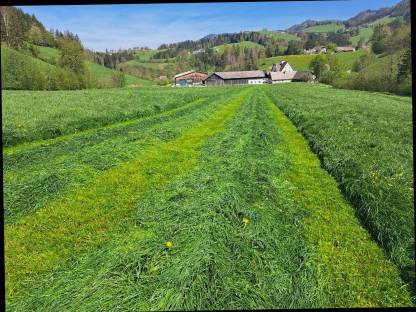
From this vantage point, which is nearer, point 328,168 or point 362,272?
point 362,272

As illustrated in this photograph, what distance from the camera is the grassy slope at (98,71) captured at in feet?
133

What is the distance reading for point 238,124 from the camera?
1603 centimetres

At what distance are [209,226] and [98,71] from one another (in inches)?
1923

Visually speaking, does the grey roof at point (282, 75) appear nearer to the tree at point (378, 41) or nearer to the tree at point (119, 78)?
the tree at point (378, 41)

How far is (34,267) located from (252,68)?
41.1 meters

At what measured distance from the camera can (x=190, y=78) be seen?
3828 centimetres

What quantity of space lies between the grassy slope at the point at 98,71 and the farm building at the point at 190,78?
5408 mm

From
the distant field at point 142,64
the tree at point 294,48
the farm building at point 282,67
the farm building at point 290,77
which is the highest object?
the tree at point 294,48

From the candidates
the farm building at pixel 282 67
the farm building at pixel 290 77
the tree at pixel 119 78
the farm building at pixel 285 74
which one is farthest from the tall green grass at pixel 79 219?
the farm building at pixel 282 67

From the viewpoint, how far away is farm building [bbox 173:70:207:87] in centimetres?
3719

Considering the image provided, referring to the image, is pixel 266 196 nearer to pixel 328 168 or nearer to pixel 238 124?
pixel 328 168

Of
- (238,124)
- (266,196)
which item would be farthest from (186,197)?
(238,124)

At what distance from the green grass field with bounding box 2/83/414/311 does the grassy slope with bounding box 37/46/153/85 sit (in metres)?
33.2

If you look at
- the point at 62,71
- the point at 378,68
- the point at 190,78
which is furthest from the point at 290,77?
the point at 62,71
